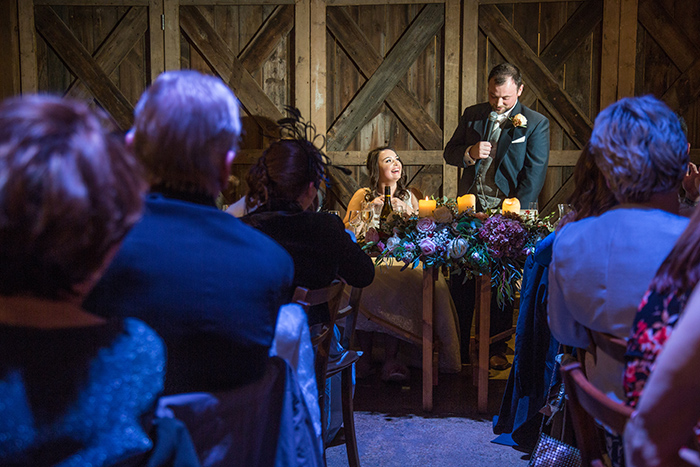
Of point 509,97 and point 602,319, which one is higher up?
point 509,97

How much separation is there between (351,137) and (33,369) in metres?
5.10

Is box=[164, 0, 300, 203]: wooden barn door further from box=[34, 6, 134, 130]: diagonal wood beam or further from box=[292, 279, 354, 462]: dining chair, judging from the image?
box=[292, 279, 354, 462]: dining chair

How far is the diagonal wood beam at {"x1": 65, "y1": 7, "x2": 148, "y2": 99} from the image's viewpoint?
5.52m

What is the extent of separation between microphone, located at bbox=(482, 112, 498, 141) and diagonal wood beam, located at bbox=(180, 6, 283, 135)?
208 centimetres

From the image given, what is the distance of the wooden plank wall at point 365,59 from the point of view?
17.3 feet

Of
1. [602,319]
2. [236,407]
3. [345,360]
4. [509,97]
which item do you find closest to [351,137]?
[509,97]

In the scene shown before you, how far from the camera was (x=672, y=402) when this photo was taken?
64 cm

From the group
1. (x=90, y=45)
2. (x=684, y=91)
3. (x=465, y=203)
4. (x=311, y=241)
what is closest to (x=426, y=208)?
(x=465, y=203)

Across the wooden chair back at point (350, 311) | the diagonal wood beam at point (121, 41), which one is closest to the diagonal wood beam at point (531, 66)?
the diagonal wood beam at point (121, 41)

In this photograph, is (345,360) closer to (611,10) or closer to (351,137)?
(351,137)

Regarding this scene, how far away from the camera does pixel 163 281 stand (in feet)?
3.29

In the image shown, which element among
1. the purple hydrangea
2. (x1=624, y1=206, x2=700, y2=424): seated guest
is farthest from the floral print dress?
the purple hydrangea

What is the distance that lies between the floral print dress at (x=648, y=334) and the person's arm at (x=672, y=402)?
283 millimetres

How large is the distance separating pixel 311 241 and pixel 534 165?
2.77 metres
